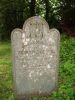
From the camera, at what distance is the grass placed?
23.6 ft

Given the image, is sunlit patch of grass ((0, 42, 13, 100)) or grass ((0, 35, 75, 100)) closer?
grass ((0, 35, 75, 100))

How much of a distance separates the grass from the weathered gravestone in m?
0.31

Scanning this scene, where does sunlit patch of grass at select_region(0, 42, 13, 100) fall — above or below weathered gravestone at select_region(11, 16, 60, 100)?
below

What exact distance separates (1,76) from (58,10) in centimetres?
1224

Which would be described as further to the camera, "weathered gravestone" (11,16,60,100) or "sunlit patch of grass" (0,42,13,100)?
"sunlit patch of grass" (0,42,13,100)

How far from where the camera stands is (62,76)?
9109 mm

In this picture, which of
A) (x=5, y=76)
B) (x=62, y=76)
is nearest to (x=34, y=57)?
(x=62, y=76)

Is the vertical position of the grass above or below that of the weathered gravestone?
below

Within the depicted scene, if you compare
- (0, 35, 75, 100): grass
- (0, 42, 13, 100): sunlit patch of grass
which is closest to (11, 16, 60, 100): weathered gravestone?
(0, 35, 75, 100): grass

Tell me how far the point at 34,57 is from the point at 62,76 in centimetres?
197

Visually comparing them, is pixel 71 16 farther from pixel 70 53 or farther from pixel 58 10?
pixel 70 53

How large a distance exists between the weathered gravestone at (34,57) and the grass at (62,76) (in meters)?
0.31

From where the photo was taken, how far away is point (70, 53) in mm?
11789

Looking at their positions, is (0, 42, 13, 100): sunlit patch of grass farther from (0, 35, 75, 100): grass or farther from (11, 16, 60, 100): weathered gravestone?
(11, 16, 60, 100): weathered gravestone
